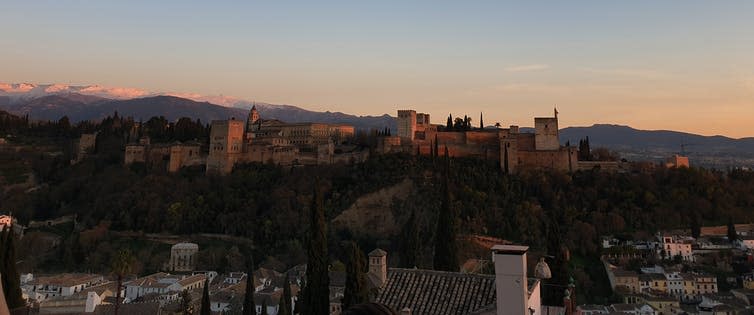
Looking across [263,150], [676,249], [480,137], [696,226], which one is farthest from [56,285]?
[696,226]

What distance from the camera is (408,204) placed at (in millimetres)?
51969

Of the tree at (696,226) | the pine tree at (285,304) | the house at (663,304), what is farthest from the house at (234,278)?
the tree at (696,226)

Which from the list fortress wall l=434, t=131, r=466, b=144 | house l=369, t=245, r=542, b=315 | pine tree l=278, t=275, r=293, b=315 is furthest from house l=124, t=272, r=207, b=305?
fortress wall l=434, t=131, r=466, b=144

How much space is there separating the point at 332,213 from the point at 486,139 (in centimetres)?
1739

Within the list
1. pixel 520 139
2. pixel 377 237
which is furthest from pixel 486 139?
pixel 377 237

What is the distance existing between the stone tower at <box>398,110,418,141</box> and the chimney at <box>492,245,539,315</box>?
51233 mm

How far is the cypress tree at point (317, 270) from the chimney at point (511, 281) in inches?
365

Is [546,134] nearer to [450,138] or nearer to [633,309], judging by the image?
[450,138]

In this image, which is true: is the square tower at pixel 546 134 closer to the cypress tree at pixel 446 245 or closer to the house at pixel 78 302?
the cypress tree at pixel 446 245

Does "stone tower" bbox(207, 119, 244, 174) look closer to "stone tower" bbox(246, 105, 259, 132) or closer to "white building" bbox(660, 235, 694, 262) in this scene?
"stone tower" bbox(246, 105, 259, 132)

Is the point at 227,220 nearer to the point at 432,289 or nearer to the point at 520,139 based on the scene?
the point at 520,139

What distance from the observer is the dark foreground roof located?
1020cm

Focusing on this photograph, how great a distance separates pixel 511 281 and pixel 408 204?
44592 mm

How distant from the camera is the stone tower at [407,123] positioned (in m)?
58.9
